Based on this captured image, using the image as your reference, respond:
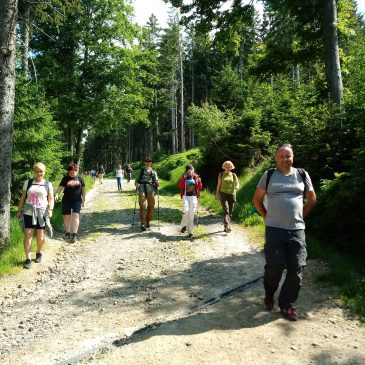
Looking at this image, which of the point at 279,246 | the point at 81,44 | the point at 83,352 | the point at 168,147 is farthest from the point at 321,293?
the point at 168,147

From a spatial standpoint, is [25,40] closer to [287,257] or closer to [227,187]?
[227,187]

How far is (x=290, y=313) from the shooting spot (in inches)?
195

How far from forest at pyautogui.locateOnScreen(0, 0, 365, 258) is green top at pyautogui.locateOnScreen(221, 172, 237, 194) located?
6.03ft

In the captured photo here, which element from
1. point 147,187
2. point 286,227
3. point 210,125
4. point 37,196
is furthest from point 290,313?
point 210,125

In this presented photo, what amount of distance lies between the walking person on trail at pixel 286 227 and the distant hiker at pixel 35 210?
4.70 metres

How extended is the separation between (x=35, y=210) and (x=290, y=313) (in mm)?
5168

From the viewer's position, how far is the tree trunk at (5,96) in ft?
25.8

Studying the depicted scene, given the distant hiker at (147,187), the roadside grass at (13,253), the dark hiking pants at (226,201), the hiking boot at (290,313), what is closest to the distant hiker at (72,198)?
the roadside grass at (13,253)

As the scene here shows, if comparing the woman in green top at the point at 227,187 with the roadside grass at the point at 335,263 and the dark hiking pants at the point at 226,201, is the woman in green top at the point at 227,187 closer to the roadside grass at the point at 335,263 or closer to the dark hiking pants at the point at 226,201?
the dark hiking pants at the point at 226,201

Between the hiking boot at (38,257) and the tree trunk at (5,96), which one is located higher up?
the tree trunk at (5,96)

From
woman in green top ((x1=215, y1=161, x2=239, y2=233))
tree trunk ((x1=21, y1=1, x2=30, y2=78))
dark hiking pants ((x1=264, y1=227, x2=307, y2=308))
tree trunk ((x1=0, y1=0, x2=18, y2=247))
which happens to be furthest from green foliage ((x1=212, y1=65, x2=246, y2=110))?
dark hiking pants ((x1=264, y1=227, x2=307, y2=308))

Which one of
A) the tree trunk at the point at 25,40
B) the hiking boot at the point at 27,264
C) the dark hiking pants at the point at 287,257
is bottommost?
the hiking boot at the point at 27,264

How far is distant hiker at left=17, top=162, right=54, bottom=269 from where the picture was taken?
742 centimetres

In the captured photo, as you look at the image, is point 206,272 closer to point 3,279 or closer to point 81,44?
point 3,279
